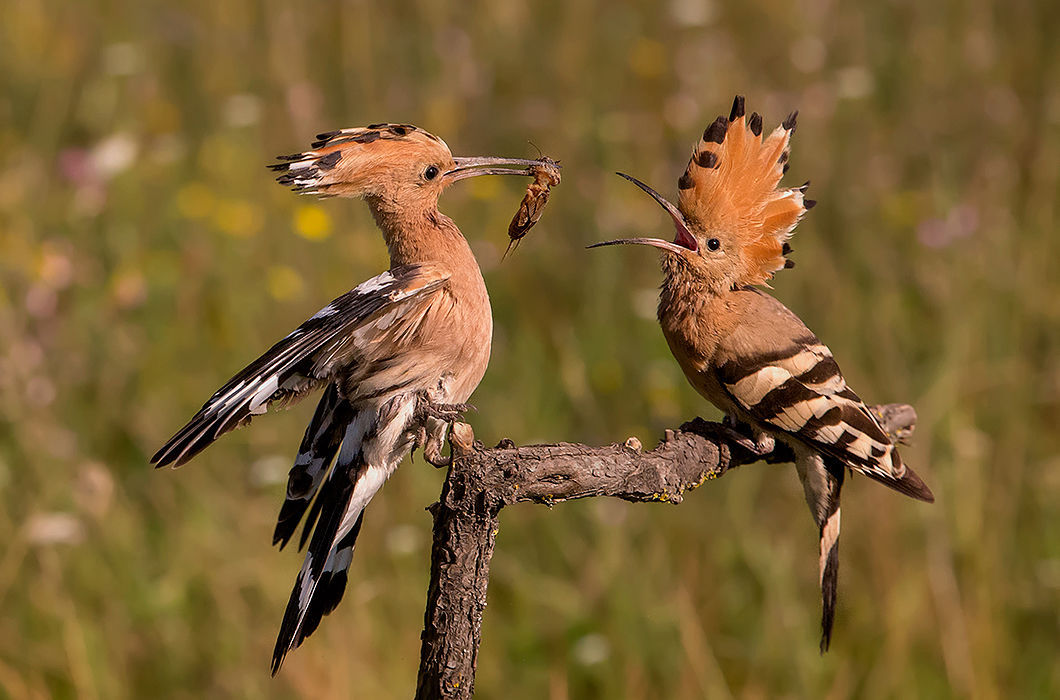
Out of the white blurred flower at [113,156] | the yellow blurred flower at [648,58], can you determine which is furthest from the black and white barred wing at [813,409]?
the yellow blurred flower at [648,58]

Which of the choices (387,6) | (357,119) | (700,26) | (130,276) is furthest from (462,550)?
(387,6)

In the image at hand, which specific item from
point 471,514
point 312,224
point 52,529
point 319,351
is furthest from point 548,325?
point 471,514

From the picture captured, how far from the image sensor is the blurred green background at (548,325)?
3.50 metres

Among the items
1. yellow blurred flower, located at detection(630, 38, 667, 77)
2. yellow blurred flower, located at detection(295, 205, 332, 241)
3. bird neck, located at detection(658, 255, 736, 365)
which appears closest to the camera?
bird neck, located at detection(658, 255, 736, 365)

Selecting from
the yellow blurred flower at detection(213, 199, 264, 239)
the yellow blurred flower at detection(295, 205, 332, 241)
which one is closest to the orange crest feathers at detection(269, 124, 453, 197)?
the yellow blurred flower at detection(295, 205, 332, 241)

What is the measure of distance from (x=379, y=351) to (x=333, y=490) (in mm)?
326

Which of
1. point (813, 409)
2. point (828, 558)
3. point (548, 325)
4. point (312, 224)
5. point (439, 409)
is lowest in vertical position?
point (828, 558)

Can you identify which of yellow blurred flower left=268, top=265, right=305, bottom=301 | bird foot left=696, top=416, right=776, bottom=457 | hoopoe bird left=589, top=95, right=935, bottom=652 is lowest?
bird foot left=696, top=416, right=776, bottom=457

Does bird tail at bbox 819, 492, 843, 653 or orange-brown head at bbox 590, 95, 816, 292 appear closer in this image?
orange-brown head at bbox 590, 95, 816, 292

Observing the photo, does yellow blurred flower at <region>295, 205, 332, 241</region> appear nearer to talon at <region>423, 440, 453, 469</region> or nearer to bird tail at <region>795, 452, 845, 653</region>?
talon at <region>423, 440, 453, 469</region>

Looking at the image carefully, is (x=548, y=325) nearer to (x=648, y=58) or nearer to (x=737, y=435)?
(x=648, y=58)

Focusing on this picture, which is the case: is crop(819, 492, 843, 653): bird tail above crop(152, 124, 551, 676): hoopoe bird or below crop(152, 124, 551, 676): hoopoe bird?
below

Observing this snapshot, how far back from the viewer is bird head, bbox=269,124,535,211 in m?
2.29

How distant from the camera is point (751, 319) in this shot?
8.50 feet
